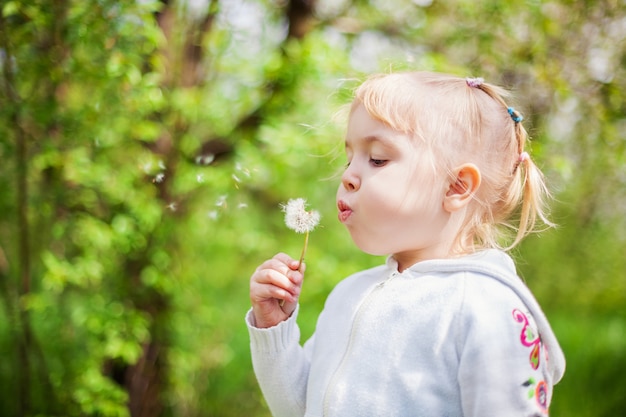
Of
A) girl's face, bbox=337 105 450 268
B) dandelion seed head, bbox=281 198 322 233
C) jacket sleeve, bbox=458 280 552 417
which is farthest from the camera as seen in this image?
dandelion seed head, bbox=281 198 322 233

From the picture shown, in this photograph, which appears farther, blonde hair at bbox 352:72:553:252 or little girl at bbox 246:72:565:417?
blonde hair at bbox 352:72:553:252

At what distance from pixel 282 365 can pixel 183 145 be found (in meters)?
1.64

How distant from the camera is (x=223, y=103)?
299 centimetres

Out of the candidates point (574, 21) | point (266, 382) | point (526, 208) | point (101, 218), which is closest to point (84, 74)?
point (101, 218)

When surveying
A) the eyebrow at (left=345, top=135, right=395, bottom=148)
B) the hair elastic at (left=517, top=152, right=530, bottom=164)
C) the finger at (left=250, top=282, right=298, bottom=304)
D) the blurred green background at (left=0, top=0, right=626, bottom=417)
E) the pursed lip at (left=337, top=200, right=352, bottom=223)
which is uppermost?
the eyebrow at (left=345, top=135, right=395, bottom=148)

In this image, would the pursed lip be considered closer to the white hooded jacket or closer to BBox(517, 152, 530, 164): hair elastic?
the white hooded jacket

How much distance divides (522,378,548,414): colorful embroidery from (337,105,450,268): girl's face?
11.6 inches

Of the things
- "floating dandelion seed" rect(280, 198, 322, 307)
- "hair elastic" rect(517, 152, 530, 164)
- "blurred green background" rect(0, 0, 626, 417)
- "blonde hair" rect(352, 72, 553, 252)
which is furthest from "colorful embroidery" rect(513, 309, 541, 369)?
"blurred green background" rect(0, 0, 626, 417)

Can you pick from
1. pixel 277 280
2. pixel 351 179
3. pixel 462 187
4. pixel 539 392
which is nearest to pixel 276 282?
pixel 277 280

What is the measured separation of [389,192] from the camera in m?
1.16

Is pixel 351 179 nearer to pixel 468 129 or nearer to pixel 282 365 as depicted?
pixel 468 129

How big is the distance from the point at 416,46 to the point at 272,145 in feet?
3.73

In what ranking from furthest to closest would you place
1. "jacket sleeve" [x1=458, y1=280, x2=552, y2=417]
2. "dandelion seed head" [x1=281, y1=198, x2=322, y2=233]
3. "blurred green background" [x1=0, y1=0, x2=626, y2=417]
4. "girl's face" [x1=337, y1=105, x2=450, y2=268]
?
"blurred green background" [x1=0, y1=0, x2=626, y2=417]
"dandelion seed head" [x1=281, y1=198, x2=322, y2=233]
"girl's face" [x1=337, y1=105, x2=450, y2=268]
"jacket sleeve" [x1=458, y1=280, x2=552, y2=417]

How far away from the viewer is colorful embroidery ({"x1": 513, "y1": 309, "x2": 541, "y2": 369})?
1.06 m
